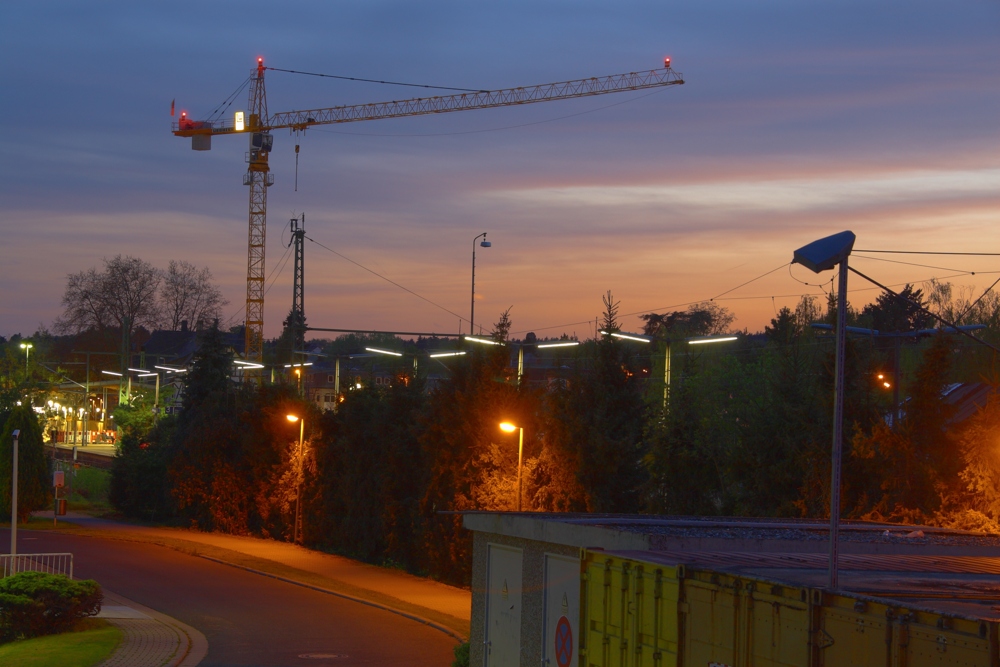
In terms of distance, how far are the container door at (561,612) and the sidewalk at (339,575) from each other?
32.5 feet

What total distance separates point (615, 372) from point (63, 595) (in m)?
13.8

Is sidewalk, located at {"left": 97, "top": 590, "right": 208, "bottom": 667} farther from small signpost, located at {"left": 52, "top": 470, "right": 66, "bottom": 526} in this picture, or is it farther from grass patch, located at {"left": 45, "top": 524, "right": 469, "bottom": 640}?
small signpost, located at {"left": 52, "top": 470, "right": 66, "bottom": 526}

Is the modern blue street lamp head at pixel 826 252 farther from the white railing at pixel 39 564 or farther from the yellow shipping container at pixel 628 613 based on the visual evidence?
the white railing at pixel 39 564

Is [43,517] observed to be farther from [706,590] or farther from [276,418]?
[706,590]

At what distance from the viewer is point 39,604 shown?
20.7 meters

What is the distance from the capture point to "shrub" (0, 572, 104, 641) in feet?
67.5

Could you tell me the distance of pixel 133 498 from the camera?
48.3 metres

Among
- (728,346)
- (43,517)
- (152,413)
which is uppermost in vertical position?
(728,346)

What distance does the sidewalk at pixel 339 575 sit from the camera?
25073mm

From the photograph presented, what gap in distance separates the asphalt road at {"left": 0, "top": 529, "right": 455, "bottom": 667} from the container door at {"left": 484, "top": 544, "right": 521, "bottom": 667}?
198 inches

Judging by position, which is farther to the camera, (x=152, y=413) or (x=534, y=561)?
(x=152, y=413)

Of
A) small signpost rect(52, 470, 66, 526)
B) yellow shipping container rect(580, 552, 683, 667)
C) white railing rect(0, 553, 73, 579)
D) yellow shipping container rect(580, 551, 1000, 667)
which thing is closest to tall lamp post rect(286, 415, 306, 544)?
small signpost rect(52, 470, 66, 526)

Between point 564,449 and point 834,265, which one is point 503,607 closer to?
point 834,265

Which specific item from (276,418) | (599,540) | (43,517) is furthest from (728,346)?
(599,540)
